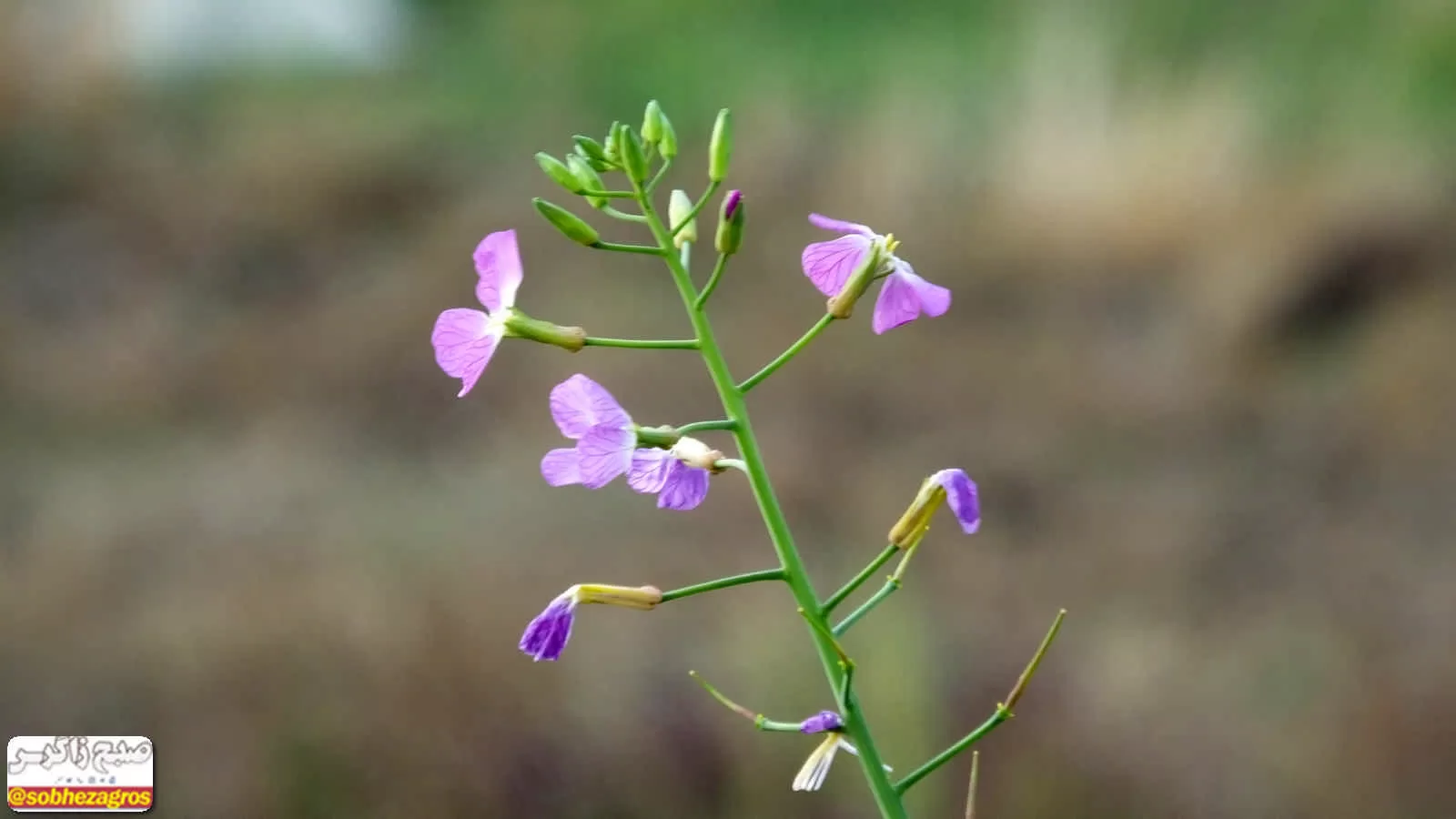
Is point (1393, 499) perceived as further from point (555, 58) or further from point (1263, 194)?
point (555, 58)

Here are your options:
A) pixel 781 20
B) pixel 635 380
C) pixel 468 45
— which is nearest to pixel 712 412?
pixel 635 380

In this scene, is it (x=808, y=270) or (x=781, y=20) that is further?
(x=781, y=20)

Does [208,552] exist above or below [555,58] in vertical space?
below

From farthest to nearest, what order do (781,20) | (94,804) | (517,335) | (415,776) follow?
(781,20) < (415,776) < (94,804) < (517,335)

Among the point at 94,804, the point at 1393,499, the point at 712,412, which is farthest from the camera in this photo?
the point at 712,412

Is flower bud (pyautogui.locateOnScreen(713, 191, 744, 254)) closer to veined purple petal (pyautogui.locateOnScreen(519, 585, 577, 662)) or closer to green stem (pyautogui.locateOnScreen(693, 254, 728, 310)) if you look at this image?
green stem (pyautogui.locateOnScreen(693, 254, 728, 310))

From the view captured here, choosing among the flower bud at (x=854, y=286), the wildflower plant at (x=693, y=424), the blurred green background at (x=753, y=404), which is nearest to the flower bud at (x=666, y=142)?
the wildflower plant at (x=693, y=424)

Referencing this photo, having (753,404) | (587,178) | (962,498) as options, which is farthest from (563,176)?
(753,404)

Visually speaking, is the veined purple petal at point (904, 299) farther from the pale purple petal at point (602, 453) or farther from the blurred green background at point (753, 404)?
the blurred green background at point (753, 404)
